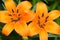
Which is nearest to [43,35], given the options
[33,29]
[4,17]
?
[33,29]

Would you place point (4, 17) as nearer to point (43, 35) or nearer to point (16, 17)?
point (16, 17)

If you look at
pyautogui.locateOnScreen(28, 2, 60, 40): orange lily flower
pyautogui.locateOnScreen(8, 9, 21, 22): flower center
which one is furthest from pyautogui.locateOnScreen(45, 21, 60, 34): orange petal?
pyautogui.locateOnScreen(8, 9, 21, 22): flower center

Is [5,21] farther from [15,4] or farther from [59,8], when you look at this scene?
[59,8]

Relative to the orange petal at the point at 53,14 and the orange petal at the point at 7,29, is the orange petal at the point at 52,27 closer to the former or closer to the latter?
the orange petal at the point at 53,14

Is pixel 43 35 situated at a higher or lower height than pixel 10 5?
lower

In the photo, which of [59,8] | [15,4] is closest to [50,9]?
[59,8]

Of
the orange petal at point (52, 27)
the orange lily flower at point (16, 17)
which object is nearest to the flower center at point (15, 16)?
the orange lily flower at point (16, 17)
